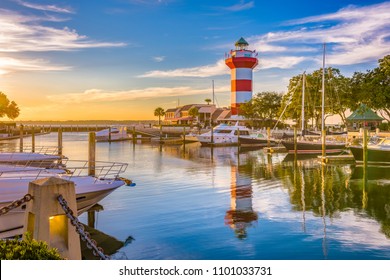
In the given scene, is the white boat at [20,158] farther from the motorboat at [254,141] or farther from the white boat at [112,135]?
the white boat at [112,135]

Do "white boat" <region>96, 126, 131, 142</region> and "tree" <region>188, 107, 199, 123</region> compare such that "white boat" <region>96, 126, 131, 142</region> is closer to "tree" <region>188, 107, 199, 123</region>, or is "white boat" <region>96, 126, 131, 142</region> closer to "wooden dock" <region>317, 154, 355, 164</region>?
"tree" <region>188, 107, 199, 123</region>

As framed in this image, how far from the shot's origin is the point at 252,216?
12836 millimetres

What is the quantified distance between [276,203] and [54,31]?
9173 millimetres

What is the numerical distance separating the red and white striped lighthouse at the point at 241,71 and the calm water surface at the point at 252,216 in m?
40.8

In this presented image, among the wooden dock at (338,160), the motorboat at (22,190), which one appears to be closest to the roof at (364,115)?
the wooden dock at (338,160)

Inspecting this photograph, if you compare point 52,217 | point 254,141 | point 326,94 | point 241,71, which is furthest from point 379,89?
point 52,217

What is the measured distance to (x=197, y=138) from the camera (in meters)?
50.3

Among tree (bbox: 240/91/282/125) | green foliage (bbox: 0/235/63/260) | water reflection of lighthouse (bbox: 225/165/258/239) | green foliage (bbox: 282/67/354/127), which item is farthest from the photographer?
tree (bbox: 240/91/282/125)

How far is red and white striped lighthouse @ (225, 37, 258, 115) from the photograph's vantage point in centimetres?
6203

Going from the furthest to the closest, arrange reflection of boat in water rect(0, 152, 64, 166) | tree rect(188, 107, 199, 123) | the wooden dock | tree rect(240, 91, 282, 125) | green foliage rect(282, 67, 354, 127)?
tree rect(188, 107, 199, 123) → tree rect(240, 91, 282, 125) → green foliage rect(282, 67, 354, 127) → the wooden dock → reflection of boat in water rect(0, 152, 64, 166)

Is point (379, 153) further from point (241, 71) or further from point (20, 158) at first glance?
point (241, 71)

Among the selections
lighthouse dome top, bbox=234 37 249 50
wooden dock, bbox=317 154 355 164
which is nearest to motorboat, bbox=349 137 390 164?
wooden dock, bbox=317 154 355 164

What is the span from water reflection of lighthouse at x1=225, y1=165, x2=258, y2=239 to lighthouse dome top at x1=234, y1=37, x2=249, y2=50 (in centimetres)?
4641
